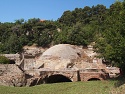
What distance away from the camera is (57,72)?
87.4ft

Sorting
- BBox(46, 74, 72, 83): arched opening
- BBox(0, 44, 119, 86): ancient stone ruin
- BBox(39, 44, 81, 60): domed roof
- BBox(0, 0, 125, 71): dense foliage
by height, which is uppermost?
BBox(0, 0, 125, 71): dense foliage

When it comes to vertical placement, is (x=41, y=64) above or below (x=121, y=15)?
below

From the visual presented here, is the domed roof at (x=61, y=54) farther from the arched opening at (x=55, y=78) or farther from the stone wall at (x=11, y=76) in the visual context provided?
the stone wall at (x=11, y=76)

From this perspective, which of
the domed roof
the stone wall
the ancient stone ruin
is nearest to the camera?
the stone wall

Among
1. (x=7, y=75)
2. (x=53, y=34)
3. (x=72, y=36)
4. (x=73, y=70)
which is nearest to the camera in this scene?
(x=7, y=75)

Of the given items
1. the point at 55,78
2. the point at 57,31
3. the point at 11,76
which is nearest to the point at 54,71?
the point at 55,78

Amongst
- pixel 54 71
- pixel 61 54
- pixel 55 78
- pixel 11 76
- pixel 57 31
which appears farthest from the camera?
pixel 57 31

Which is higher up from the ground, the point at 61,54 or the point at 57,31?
the point at 57,31

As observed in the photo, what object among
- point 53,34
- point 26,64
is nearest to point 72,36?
→ point 53,34

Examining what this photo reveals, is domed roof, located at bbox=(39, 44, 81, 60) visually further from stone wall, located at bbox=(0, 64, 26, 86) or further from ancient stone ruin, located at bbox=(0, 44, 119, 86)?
stone wall, located at bbox=(0, 64, 26, 86)

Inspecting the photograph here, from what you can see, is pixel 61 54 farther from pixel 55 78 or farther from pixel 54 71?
pixel 54 71

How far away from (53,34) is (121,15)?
41.6m

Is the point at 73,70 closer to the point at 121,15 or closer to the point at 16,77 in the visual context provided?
the point at 16,77

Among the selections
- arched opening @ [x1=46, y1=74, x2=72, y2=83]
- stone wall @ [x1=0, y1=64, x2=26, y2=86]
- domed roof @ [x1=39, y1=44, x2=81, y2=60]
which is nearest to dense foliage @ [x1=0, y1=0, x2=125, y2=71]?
domed roof @ [x1=39, y1=44, x2=81, y2=60]
